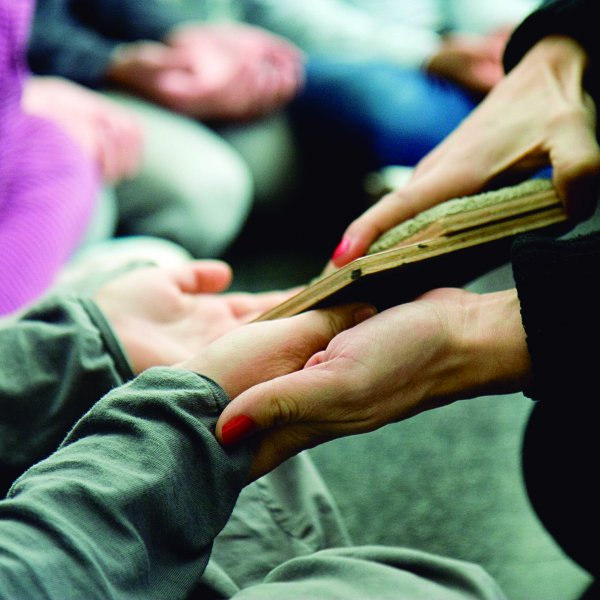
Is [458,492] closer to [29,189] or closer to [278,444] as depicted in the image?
[278,444]

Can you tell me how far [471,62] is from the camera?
55.1 inches

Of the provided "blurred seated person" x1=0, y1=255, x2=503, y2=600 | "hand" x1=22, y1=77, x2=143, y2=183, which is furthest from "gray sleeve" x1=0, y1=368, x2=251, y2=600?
"hand" x1=22, y1=77, x2=143, y2=183

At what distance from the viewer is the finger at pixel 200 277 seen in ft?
2.46

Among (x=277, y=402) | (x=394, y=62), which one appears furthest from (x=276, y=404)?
(x=394, y=62)

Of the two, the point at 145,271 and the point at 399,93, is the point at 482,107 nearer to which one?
the point at 145,271

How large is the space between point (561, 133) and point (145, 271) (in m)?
0.41

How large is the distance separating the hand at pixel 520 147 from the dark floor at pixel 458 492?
4.1 inches

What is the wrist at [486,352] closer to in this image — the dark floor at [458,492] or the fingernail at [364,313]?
the fingernail at [364,313]

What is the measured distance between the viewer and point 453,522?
3.06ft

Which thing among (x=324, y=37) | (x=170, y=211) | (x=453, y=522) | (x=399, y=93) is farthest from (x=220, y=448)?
(x=324, y=37)

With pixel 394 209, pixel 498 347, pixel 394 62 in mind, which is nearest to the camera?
pixel 498 347

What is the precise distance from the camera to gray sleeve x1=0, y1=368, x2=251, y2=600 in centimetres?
41

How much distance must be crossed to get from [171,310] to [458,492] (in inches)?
18.8

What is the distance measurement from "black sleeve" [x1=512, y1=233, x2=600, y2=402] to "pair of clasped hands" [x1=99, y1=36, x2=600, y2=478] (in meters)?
0.03
